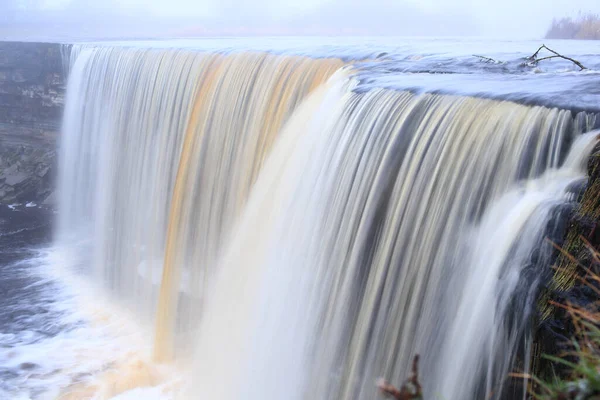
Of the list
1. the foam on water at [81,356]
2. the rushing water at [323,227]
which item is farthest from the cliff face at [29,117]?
the foam on water at [81,356]

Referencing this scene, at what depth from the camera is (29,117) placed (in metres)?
16.8

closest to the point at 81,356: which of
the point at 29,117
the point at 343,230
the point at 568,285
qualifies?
the point at 343,230

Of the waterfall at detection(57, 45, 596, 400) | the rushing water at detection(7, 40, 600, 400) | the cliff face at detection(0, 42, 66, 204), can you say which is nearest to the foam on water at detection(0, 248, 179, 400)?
the rushing water at detection(7, 40, 600, 400)

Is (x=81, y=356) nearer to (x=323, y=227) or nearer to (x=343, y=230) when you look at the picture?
(x=323, y=227)

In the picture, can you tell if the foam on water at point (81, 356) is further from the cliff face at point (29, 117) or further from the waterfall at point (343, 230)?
the cliff face at point (29, 117)

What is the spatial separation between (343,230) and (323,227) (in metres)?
0.27

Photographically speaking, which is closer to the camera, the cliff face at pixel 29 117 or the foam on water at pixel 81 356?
the foam on water at pixel 81 356

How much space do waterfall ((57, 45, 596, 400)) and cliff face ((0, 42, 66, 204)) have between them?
6.56 m

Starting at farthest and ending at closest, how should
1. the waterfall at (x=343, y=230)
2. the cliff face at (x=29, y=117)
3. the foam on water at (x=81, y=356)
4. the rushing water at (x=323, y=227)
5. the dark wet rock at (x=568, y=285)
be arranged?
the cliff face at (x=29, y=117) → the foam on water at (x=81, y=356) → the rushing water at (x=323, y=227) → the waterfall at (x=343, y=230) → the dark wet rock at (x=568, y=285)

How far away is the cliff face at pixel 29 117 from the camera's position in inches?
635

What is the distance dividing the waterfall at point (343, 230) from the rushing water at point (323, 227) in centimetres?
2

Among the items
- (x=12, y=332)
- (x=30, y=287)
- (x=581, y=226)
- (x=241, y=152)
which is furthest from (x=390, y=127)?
(x=30, y=287)

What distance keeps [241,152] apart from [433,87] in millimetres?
3231

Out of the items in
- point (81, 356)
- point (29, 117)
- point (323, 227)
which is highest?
point (29, 117)
